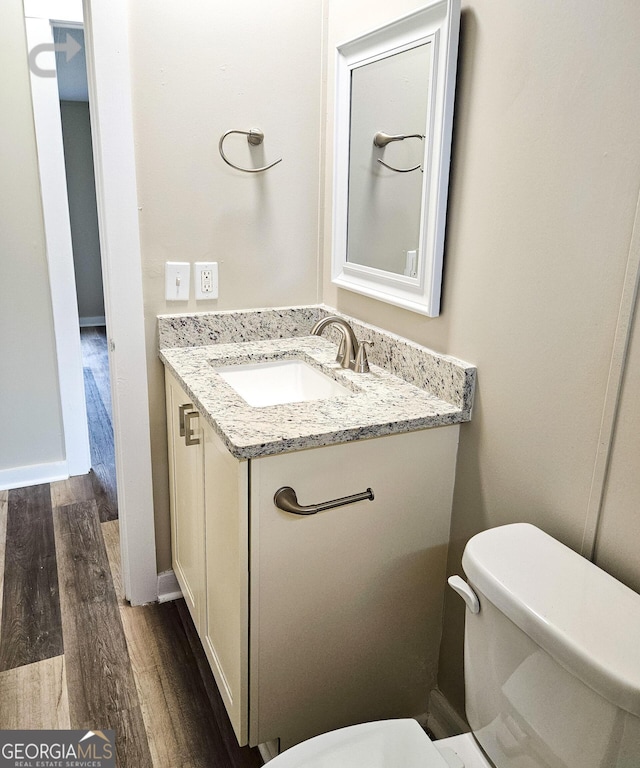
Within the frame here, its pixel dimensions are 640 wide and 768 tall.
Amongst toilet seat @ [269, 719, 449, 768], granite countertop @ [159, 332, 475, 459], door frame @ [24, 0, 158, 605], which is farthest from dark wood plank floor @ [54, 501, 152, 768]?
granite countertop @ [159, 332, 475, 459]

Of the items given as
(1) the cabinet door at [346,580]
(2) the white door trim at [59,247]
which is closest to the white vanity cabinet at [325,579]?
(1) the cabinet door at [346,580]

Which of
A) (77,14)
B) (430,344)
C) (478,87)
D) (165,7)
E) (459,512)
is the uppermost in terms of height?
(77,14)

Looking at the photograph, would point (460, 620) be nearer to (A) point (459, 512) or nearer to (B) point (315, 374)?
(A) point (459, 512)

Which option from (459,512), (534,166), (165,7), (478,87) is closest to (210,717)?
(459,512)

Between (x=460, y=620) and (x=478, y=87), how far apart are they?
47.4 inches

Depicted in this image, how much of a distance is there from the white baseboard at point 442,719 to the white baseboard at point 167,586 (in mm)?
909

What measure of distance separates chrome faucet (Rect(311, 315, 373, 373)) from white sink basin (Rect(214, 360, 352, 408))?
0.28 ft

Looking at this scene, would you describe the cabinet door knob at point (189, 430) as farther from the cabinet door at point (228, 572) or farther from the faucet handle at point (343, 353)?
the faucet handle at point (343, 353)

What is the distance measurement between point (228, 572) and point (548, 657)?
2.33 ft

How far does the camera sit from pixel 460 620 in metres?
1.50

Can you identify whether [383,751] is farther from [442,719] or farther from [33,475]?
[33,475]

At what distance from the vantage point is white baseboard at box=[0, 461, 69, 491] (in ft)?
9.30

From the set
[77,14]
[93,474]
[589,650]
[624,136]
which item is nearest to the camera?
[589,650]

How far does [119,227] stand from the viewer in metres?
1.70
